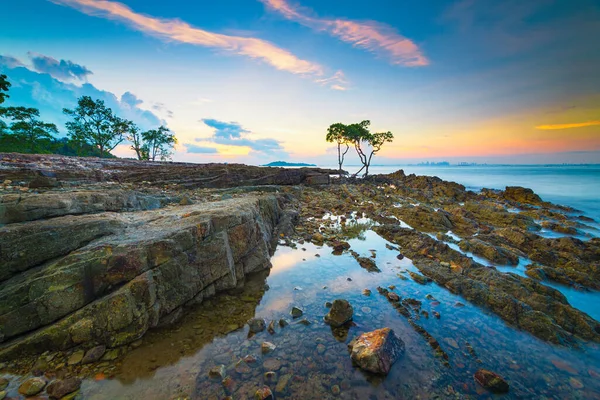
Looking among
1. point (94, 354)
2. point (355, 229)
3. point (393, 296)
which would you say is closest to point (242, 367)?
point (94, 354)

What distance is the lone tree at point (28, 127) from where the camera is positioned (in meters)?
50.4

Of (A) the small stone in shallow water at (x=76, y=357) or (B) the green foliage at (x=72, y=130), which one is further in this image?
(B) the green foliage at (x=72, y=130)

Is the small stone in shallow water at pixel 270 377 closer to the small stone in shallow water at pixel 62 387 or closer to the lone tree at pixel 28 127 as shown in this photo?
the small stone in shallow water at pixel 62 387

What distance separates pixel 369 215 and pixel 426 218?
184 inches

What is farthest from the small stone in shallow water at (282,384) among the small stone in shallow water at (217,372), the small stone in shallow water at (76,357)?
the small stone in shallow water at (76,357)

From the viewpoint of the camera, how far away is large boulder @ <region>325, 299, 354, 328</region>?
23.2ft

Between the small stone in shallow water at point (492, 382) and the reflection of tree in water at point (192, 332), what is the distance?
612 centimetres

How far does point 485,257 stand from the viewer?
12430 mm

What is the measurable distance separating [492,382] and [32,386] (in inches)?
374

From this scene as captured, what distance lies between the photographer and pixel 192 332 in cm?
652

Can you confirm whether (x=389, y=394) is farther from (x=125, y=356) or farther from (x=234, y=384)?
(x=125, y=356)

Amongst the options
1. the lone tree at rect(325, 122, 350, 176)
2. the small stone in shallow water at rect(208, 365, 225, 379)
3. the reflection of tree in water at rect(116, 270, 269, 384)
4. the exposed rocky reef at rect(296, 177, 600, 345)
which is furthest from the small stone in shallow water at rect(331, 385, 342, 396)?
the lone tree at rect(325, 122, 350, 176)

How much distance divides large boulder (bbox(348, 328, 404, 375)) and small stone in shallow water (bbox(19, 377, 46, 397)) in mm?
6534

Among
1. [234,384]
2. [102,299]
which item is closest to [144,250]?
[102,299]
